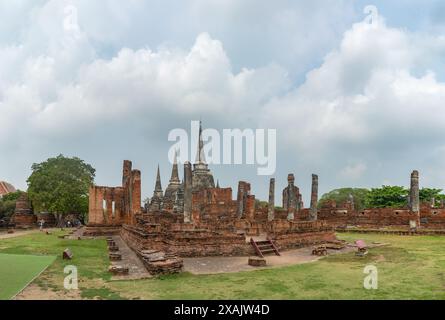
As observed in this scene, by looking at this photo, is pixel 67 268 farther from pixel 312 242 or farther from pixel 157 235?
pixel 312 242

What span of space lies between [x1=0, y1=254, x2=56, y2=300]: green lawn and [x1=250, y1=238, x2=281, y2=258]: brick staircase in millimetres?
7960

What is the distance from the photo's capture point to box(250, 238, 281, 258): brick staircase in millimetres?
15767

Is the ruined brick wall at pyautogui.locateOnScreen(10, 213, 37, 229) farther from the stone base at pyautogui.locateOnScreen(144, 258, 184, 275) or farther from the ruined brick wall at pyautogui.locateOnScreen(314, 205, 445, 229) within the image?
the stone base at pyautogui.locateOnScreen(144, 258, 184, 275)

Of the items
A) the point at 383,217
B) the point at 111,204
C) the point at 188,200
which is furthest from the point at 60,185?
the point at 383,217

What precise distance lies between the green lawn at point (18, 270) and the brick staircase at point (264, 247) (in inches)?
313

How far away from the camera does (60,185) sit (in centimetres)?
3616

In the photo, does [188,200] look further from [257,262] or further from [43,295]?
[43,295]

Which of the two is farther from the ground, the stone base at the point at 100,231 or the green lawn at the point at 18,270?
the green lawn at the point at 18,270

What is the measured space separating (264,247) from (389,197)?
38.6m

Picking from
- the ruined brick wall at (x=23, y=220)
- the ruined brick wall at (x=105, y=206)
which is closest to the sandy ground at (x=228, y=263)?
the ruined brick wall at (x=105, y=206)

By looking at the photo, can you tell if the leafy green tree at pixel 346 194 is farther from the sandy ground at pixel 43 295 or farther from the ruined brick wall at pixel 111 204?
the sandy ground at pixel 43 295

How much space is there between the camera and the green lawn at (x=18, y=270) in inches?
334
